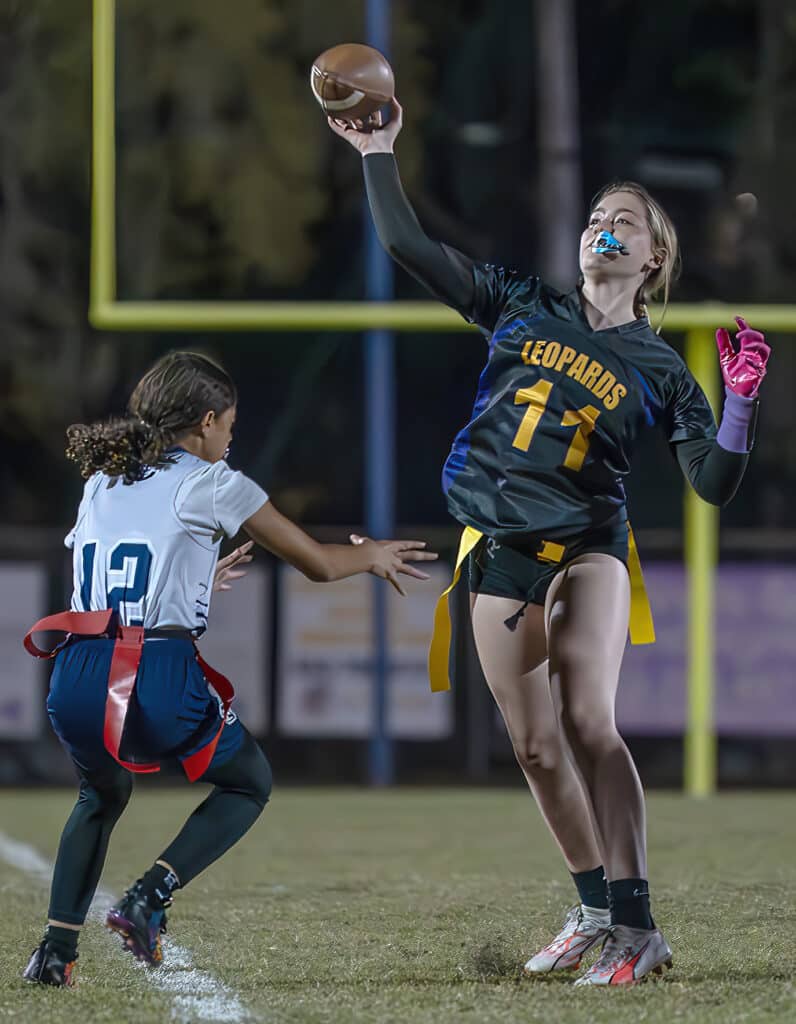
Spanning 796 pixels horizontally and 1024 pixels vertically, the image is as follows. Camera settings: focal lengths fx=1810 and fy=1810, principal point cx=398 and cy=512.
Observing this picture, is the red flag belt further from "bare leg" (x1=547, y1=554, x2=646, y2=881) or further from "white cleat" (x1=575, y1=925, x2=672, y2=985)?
"white cleat" (x1=575, y1=925, x2=672, y2=985)

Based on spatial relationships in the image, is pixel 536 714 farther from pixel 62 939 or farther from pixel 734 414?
pixel 62 939

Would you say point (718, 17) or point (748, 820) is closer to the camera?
point (748, 820)

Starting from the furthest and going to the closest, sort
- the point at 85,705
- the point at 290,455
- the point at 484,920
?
the point at 290,455, the point at 484,920, the point at 85,705

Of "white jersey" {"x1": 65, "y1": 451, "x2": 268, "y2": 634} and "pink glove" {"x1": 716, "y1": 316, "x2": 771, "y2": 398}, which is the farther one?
"pink glove" {"x1": 716, "y1": 316, "x2": 771, "y2": 398}

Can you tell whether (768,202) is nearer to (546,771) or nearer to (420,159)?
(420,159)

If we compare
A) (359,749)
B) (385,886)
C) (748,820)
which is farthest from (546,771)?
(359,749)

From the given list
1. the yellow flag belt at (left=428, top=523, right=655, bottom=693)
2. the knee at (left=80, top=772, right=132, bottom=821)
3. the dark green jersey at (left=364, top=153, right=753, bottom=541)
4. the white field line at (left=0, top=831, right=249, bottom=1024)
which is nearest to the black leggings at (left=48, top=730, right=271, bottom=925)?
the knee at (left=80, top=772, right=132, bottom=821)

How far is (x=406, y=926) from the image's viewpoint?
4727 millimetres

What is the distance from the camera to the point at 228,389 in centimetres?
398

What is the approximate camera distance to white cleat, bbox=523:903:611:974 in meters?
4.00

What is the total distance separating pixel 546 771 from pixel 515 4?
664 cm

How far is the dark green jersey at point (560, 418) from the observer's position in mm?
4074

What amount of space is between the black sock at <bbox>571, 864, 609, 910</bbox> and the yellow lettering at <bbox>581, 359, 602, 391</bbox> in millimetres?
1100

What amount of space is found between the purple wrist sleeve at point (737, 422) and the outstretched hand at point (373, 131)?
3.25 ft
